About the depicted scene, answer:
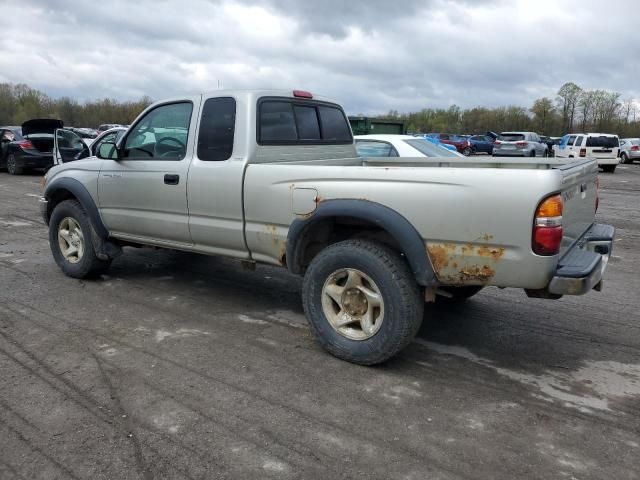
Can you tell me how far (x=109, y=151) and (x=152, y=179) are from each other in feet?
2.14

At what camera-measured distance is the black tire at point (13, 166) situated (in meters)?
17.4

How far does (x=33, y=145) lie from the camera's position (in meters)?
17.2

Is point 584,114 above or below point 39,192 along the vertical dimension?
above

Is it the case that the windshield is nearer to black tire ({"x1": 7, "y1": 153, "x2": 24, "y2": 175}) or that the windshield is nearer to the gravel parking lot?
the gravel parking lot

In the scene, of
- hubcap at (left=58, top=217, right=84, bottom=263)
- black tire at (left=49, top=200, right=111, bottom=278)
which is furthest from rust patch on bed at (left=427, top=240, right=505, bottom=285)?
hubcap at (left=58, top=217, right=84, bottom=263)

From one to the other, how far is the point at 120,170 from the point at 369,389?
10.8 feet

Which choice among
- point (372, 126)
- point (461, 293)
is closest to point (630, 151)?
point (372, 126)

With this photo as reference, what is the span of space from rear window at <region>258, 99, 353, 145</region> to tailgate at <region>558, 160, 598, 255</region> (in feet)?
7.38

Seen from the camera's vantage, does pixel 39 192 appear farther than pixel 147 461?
Yes

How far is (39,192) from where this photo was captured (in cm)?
1359

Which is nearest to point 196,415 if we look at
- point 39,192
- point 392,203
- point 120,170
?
point 392,203

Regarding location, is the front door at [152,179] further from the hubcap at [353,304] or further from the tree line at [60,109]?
the tree line at [60,109]

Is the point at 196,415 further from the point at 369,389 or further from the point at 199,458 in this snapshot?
the point at 369,389

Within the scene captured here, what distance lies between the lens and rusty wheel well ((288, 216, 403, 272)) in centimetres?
380
